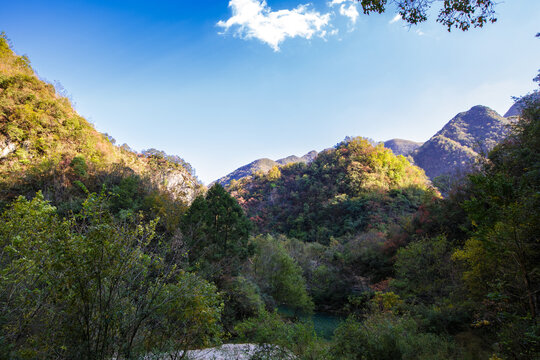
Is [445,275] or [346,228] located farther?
[346,228]

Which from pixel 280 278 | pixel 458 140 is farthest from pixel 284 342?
pixel 458 140

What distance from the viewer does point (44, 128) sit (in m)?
20.7

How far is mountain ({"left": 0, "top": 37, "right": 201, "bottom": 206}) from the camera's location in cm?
1809

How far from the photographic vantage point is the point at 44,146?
20234 mm

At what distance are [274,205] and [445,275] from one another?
40.9 meters

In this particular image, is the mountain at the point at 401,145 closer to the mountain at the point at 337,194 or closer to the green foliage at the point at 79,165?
the mountain at the point at 337,194

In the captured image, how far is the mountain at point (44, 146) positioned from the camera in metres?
18.1

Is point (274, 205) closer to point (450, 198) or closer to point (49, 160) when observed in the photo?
point (450, 198)

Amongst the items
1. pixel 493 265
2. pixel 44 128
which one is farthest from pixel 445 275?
pixel 44 128

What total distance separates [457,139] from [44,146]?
9492 centimetres

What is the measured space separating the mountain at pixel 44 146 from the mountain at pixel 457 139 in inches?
3022

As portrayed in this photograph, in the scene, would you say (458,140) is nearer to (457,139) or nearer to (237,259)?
A: (457,139)

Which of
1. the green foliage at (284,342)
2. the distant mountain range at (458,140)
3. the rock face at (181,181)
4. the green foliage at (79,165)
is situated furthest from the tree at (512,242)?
the distant mountain range at (458,140)

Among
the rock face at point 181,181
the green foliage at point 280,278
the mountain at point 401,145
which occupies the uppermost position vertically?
the mountain at point 401,145
